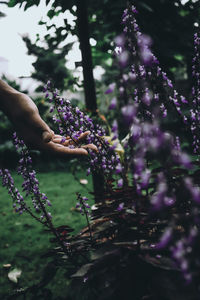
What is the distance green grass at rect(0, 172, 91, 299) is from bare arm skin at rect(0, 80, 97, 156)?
3.38 ft

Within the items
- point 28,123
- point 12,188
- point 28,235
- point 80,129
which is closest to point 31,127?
point 28,123

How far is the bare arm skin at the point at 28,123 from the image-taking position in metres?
1.80

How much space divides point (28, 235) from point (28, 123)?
2899 mm

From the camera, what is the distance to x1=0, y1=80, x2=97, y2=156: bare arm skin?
1796mm

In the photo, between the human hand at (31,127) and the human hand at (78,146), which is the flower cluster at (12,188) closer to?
the human hand at (31,127)

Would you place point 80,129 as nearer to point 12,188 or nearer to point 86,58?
point 12,188

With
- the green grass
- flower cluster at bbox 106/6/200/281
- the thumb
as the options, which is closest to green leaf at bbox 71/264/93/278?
flower cluster at bbox 106/6/200/281

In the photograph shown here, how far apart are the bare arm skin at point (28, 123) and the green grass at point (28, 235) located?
3.38 ft

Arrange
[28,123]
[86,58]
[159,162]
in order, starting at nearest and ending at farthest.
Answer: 1. [159,162]
2. [28,123]
3. [86,58]

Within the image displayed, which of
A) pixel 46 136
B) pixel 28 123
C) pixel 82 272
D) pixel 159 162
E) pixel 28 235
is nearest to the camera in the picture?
pixel 159 162

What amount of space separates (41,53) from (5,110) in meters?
13.8

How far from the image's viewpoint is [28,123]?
1.86 m

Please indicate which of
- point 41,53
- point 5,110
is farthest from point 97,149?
point 41,53

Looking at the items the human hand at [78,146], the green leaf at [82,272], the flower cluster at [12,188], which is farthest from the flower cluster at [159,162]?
the flower cluster at [12,188]
